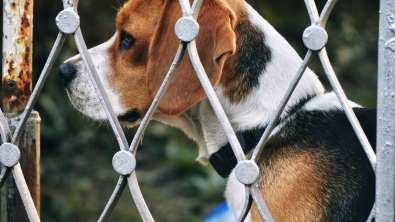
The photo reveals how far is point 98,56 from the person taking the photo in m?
1.80

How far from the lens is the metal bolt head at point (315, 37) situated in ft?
2.32

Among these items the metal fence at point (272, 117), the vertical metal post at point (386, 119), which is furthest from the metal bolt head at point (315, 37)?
the vertical metal post at point (386, 119)

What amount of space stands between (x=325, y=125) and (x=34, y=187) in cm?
109

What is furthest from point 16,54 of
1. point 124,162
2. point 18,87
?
point 124,162

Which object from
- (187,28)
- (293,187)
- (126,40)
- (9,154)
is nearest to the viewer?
(187,28)

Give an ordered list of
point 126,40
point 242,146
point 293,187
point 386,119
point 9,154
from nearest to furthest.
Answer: point 386,119
point 9,154
point 293,187
point 242,146
point 126,40

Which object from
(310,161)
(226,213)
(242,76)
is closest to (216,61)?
(242,76)

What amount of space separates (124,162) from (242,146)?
2.29 feet

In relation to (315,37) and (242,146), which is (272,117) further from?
(242,146)

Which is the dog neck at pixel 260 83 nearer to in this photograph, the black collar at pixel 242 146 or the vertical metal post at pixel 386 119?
the black collar at pixel 242 146

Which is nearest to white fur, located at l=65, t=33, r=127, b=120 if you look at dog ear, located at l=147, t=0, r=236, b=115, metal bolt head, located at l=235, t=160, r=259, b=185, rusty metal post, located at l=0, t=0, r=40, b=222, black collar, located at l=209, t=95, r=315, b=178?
dog ear, located at l=147, t=0, r=236, b=115

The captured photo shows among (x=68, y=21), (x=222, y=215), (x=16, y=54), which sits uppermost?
(x=16, y=54)

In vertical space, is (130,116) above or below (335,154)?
above

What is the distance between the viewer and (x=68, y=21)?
920 millimetres
